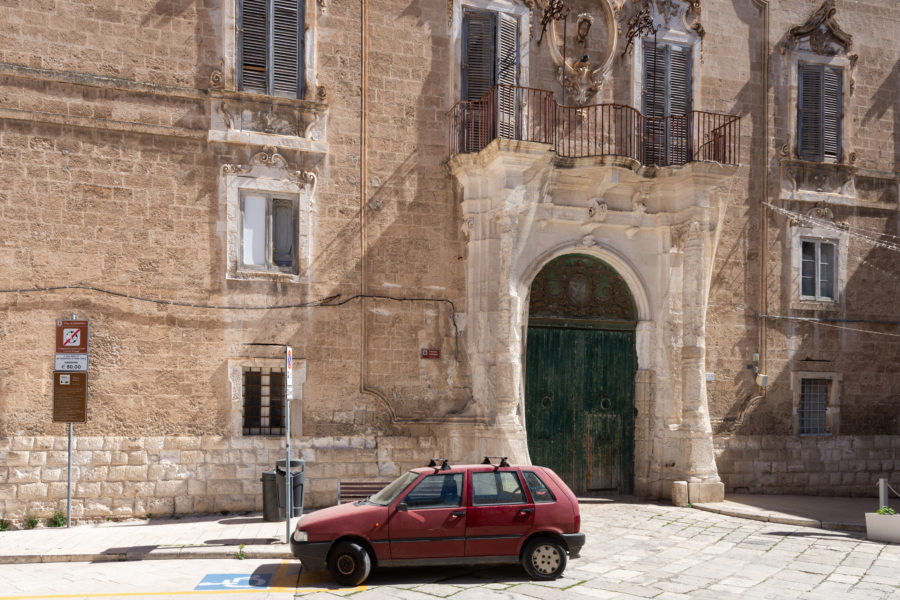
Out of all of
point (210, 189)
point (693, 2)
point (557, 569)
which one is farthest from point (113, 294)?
point (693, 2)

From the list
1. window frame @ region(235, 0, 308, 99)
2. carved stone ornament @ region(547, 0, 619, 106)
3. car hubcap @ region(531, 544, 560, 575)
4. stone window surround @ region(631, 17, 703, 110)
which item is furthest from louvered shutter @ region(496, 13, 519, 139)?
car hubcap @ region(531, 544, 560, 575)

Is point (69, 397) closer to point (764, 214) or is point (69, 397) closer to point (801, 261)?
point (764, 214)

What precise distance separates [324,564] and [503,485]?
7.10 ft

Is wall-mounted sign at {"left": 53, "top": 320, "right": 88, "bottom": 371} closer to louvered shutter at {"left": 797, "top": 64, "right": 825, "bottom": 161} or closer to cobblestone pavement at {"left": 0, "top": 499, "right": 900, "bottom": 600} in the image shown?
cobblestone pavement at {"left": 0, "top": 499, "right": 900, "bottom": 600}

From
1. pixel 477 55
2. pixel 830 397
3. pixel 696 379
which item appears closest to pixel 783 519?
Answer: pixel 696 379

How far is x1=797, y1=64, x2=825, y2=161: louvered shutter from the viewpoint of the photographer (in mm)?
18312

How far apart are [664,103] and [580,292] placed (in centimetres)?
423

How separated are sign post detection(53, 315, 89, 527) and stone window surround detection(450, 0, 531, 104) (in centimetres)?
756

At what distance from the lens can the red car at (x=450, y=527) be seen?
370 inches

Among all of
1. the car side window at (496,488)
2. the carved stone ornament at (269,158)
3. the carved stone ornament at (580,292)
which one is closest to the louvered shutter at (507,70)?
the carved stone ornament at (580,292)

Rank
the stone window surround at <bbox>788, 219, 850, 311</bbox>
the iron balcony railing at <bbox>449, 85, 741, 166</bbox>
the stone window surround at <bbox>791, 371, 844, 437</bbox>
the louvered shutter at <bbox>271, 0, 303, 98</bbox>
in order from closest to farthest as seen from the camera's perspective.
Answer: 1. the louvered shutter at <bbox>271, 0, 303, 98</bbox>
2. the iron balcony railing at <bbox>449, 85, 741, 166</bbox>
3. the stone window surround at <bbox>791, 371, 844, 437</bbox>
4. the stone window surround at <bbox>788, 219, 850, 311</bbox>

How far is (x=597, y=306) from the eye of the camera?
16594 mm

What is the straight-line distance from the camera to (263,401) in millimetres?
14422

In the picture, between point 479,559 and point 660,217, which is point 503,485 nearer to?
point 479,559
